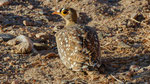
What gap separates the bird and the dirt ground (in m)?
0.28

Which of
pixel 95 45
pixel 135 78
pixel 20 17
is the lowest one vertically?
pixel 135 78

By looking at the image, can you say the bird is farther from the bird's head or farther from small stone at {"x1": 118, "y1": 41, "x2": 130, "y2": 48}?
small stone at {"x1": 118, "y1": 41, "x2": 130, "y2": 48}

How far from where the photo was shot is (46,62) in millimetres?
5410

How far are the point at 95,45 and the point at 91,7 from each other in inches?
149

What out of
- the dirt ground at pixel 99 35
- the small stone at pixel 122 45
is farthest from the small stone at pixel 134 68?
the small stone at pixel 122 45

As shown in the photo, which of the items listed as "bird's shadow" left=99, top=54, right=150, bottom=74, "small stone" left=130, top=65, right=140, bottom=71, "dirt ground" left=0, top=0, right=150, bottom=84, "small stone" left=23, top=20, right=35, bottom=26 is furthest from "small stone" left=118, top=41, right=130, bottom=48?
"small stone" left=23, top=20, right=35, bottom=26

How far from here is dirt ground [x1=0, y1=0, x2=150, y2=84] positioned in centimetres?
470

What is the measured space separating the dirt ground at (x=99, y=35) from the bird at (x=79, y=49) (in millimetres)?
284

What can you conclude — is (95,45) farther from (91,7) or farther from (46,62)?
(91,7)

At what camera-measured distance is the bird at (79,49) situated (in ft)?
14.9

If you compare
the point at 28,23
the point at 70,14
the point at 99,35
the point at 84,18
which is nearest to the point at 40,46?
the point at 70,14

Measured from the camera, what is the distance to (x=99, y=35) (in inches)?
273

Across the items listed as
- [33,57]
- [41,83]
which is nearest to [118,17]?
[33,57]

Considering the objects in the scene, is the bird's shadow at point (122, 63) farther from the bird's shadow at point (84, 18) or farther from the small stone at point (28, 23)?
the small stone at point (28, 23)
